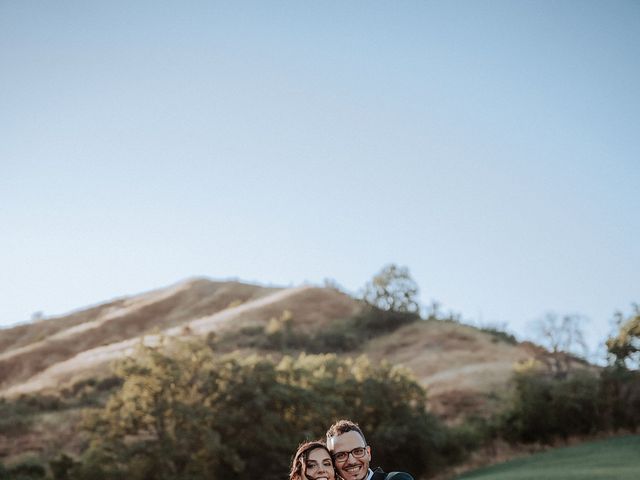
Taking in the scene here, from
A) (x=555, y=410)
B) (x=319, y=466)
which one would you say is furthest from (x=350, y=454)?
(x=555, y=410)

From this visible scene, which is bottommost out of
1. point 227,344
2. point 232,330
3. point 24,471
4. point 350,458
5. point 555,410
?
point 555,410

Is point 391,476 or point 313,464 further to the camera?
point 391,476

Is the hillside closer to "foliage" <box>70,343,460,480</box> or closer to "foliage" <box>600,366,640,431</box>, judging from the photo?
"foliage" <box>70,343,460,480</box>

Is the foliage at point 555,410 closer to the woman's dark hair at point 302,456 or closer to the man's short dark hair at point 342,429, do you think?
the man's short dark hair at point 342,429

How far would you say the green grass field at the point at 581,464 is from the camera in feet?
64.6

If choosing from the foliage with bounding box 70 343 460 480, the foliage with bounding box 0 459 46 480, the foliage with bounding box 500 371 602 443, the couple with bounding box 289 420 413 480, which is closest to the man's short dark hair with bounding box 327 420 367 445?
the couple with bounding box 289 420 413 480

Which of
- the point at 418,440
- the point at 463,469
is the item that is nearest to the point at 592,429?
the point at 463,469

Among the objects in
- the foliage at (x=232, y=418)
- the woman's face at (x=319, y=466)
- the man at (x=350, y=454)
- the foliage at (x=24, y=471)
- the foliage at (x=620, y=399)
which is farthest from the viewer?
the foliage at (x=620, y=399)

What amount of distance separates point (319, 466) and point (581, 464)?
75.6 ft

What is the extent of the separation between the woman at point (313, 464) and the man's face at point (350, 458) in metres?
0.10

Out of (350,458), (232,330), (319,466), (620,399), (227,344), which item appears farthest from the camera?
(232,330)

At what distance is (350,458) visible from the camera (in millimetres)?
4832

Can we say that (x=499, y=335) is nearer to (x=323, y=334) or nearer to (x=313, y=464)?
(x=323, y=334)

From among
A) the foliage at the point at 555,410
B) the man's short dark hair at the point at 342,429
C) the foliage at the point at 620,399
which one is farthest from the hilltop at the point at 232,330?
the man's short dark hair at the point at 342,429
